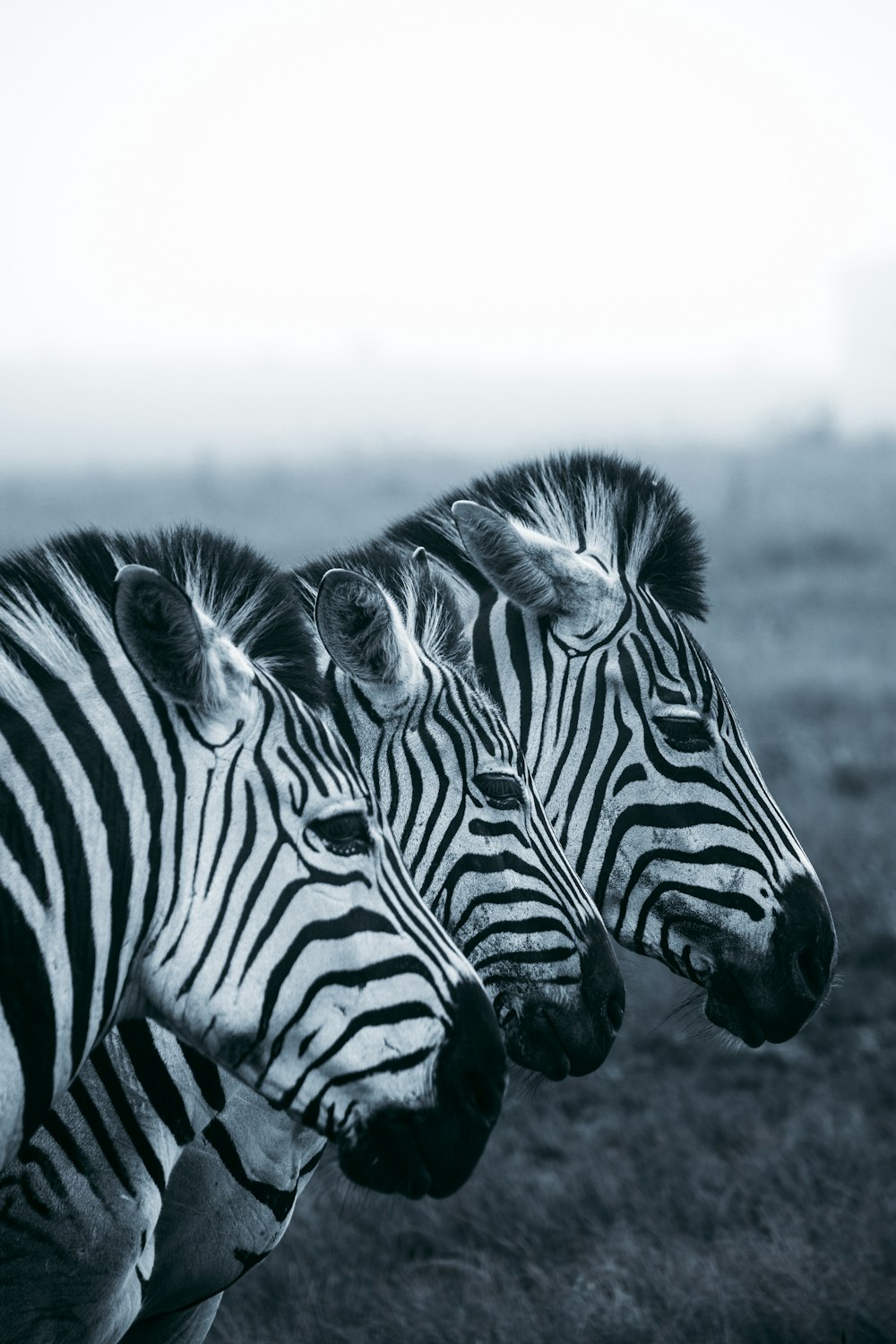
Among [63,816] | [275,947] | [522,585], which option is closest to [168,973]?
[275,947]

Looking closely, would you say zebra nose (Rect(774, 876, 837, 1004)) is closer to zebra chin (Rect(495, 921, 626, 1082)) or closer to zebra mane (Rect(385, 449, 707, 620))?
zebra chin (Rect(495, 921, 626, 1082))

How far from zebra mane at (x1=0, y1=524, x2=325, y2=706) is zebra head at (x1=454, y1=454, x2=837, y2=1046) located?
100 cm

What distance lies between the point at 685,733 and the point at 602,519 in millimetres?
928

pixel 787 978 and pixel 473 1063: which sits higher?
pixel 473 1063

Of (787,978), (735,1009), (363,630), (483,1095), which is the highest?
(363,630)

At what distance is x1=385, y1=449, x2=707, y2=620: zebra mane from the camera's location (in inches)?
172

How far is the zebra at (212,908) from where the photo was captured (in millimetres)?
2430

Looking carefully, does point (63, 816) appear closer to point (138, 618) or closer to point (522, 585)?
point (138, 618)

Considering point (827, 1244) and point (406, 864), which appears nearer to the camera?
point (406, 864)

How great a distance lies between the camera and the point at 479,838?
10.6 feet

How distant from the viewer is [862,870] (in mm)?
10492

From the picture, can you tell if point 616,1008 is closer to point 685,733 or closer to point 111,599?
point 685,733

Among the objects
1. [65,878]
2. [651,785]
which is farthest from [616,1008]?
[65,878]

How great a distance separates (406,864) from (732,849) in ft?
3.64
